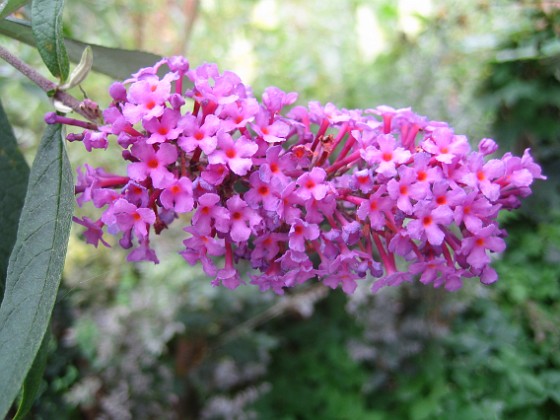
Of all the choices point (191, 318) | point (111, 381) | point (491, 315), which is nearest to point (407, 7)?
point (491, 315)

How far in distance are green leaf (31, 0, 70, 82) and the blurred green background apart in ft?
2.59

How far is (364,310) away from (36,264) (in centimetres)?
146

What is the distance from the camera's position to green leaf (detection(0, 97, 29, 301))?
0.74m

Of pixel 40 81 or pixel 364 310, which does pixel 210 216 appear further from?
pixel 364 310

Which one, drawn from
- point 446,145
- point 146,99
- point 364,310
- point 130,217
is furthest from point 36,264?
point 364,310

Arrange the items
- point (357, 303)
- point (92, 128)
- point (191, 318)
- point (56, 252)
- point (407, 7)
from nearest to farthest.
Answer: point (56, 252) → point (92, 128) → point (191, 318) → point (357, 303) → point (407, 7)

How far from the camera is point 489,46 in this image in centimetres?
192

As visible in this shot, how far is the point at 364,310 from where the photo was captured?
1.90m

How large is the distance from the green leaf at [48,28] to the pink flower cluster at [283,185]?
0.08 m

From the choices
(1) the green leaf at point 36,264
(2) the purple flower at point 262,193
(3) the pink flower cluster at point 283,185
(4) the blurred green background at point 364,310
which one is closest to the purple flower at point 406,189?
(3) the pink flower cluster at point 283,185

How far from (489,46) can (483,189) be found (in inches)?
58.1

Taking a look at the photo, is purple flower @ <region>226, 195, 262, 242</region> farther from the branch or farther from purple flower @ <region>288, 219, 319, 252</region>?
the branch

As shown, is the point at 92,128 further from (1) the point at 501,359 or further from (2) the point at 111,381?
(1) the point at 501,359

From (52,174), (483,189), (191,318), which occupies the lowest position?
(483,189)
